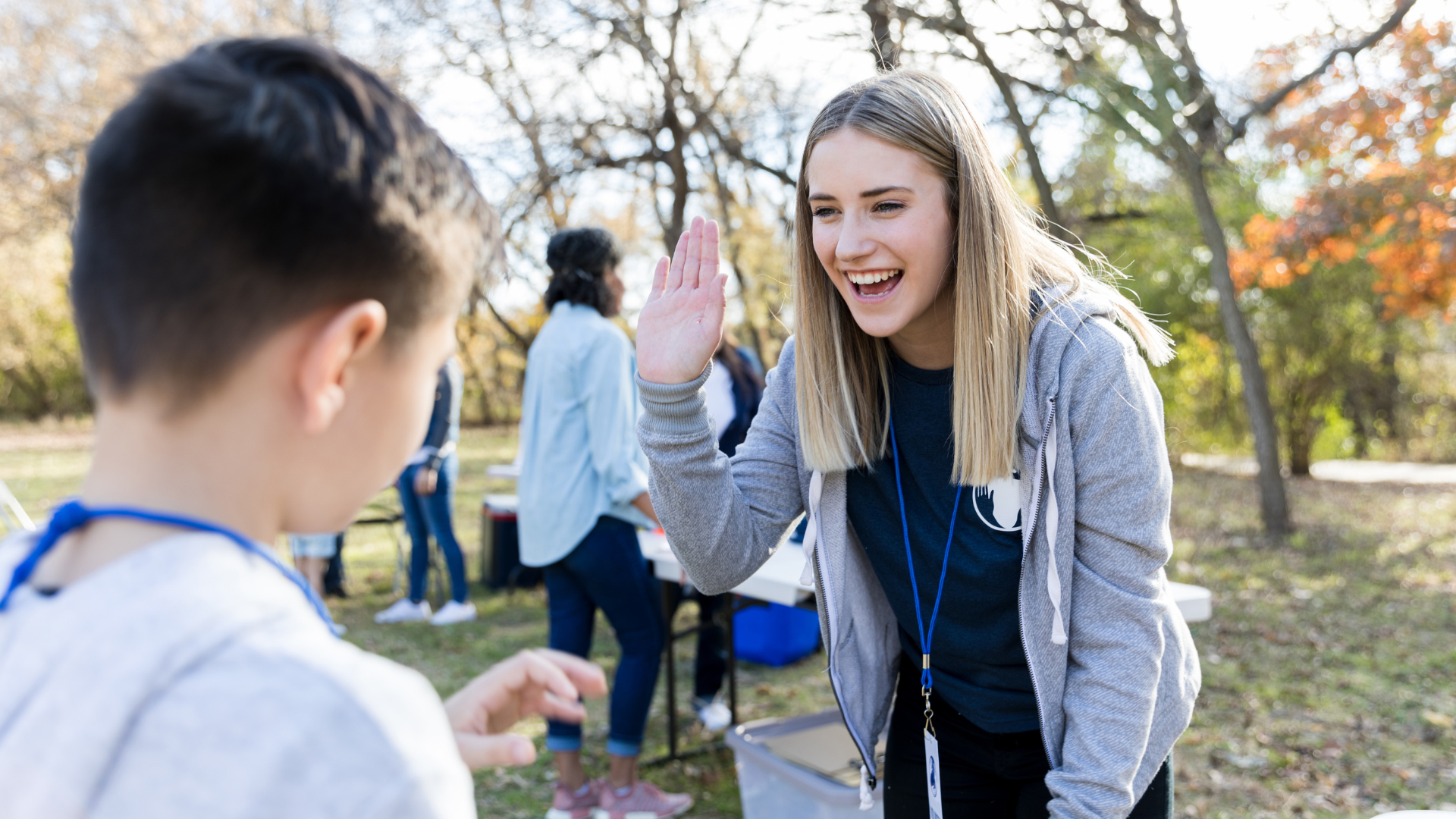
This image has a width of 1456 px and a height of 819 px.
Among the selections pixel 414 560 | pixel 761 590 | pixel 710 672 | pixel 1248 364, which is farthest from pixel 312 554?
pixel 1248 364

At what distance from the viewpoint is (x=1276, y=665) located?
4945 mm

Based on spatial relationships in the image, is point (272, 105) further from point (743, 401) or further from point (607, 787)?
point (743, 401)

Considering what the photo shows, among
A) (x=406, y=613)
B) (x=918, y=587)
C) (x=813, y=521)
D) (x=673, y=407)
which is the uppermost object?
(x=673, y=407)

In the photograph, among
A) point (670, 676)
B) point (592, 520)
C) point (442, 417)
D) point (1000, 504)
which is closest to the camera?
point (1000, 504)

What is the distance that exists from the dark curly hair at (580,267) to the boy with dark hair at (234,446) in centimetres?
283

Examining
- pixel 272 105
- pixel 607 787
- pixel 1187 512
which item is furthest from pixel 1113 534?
pixel 1187 512

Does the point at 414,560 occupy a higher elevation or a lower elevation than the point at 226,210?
lower

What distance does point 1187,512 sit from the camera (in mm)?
9742

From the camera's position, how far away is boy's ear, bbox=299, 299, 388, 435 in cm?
70

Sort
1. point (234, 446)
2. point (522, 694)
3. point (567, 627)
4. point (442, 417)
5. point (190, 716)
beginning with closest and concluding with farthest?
point (190, 716)
point (234, 446)
point (522, 694)
point (567, 627)
point (442, 417)

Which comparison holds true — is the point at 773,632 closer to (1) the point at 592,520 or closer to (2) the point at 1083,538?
(1) the point at 592,520

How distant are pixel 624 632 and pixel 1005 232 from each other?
2332 millimetres

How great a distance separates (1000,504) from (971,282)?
0.37 m

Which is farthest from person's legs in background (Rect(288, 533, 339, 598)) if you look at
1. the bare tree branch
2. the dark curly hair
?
the bare tree branch
